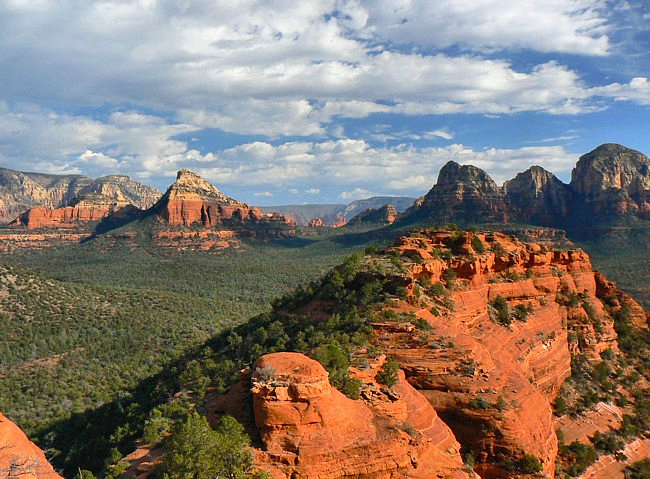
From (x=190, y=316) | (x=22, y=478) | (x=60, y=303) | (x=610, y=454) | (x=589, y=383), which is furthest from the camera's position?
(x=190, y=316)

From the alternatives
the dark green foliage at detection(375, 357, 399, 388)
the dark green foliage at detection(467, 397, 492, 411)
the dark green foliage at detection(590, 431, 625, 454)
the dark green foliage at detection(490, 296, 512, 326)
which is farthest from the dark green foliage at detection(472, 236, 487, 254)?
the dark green foliage at detection(375, 357, 399, 388)

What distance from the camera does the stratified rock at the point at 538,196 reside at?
6875 inches

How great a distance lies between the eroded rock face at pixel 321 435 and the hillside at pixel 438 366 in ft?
0.29

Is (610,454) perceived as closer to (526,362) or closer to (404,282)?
(526,362)

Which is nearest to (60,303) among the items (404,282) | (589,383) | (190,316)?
(190,316)

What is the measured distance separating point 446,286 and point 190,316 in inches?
2180

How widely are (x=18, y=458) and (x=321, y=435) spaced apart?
36.2 ft

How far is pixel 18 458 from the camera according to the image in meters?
14.5

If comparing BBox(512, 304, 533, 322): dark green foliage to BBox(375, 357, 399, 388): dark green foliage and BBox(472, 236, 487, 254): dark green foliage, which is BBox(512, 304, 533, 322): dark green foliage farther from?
BBox(375, 357, 399, 388): dark green foliage

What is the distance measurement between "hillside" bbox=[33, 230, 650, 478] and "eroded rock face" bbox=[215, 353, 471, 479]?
0.29ft

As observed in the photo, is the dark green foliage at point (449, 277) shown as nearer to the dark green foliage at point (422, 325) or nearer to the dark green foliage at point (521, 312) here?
the dark green foliage at point (521, 312)

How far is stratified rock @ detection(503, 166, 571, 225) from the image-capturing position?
573 ft

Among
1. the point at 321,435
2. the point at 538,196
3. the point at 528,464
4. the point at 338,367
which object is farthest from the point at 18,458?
the point at 538,196

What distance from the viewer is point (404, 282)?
36062 millimetres
